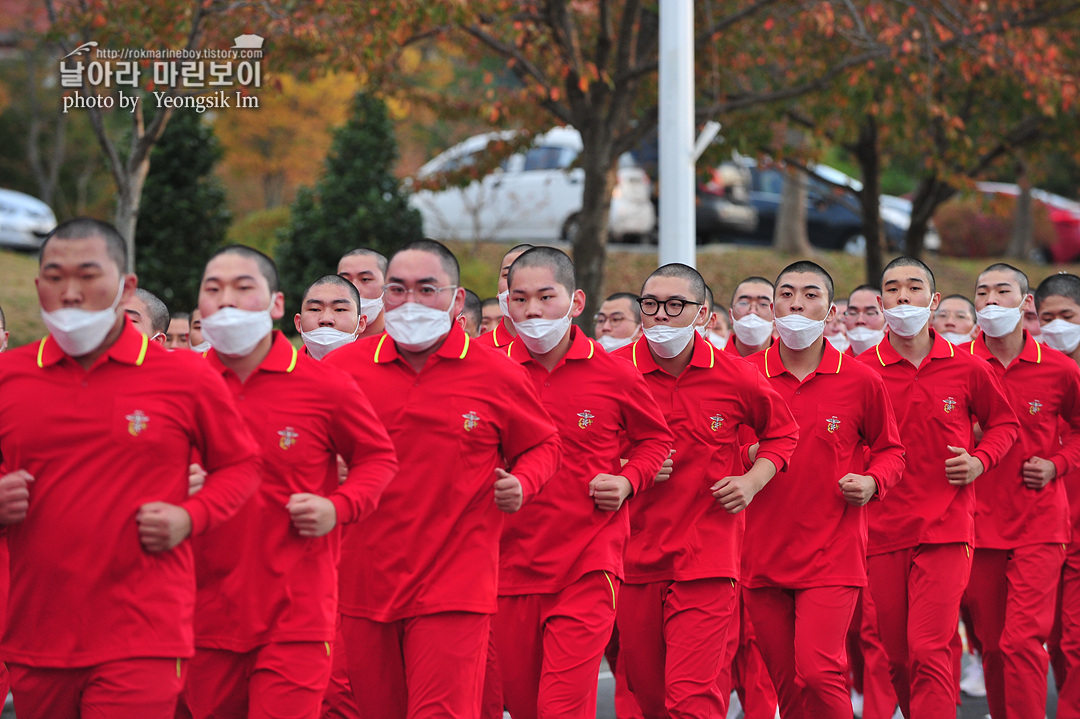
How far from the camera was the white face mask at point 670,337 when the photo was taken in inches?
247

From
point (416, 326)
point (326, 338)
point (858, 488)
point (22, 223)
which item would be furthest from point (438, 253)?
point (22, 223)

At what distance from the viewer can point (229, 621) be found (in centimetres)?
451

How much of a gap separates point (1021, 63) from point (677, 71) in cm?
413

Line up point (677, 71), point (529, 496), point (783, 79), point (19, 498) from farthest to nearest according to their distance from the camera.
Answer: point (783, 79) → point (677, 71) → point (529, 496) → point (19, 498)

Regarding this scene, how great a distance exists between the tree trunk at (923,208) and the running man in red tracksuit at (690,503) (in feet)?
39.4

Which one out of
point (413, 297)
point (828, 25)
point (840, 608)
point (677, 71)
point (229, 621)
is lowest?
point (840, 608)

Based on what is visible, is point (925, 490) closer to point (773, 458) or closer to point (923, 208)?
point (773, 458)

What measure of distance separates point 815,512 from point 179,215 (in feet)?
39.6

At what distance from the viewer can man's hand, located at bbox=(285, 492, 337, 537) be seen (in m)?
4.41

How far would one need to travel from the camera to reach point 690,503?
20.4 ft

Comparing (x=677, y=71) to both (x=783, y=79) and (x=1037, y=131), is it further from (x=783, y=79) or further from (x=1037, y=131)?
(x=1037, y=131)

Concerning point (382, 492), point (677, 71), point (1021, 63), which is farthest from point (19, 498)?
point (1021, 63)

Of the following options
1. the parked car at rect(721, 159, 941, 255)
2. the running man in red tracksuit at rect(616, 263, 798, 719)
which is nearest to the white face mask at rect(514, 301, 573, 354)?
the running man in red tracksuit at rect(616, 263, 798, 719)

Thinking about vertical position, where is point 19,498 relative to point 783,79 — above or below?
below
